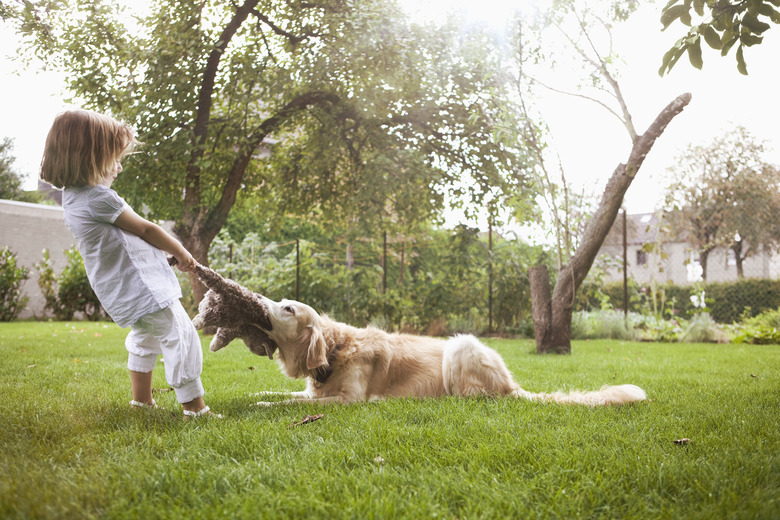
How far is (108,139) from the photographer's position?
2908 millimetres

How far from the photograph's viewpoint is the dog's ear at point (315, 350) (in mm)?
3396

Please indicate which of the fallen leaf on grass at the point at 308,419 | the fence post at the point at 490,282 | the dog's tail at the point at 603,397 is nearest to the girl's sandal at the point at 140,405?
the fallen leaf on grass at the point at 308,419

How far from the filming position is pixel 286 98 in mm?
8609

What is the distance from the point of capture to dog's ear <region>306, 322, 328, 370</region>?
3.40m

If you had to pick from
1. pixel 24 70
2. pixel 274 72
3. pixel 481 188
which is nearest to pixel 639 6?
pixel 481 188

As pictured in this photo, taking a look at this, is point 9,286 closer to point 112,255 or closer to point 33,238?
point 33,238

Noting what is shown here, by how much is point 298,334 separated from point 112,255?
1.24 metres

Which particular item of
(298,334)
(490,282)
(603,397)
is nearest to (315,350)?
(298,334)

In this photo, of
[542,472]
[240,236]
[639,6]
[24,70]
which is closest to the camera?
[542,472]

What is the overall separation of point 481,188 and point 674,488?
294 inches

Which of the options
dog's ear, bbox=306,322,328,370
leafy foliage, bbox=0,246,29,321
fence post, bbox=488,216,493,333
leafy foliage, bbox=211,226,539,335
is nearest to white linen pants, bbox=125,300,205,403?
dog's ear, bbox=306,322,328,370

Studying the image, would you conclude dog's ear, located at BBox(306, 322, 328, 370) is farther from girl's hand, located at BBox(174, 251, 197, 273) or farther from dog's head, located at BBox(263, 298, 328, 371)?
girl's hand, located at BBox(174, 251, 197, 273)

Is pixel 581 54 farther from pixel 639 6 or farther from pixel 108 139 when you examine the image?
pixel 108 139

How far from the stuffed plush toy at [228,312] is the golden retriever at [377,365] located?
7 cm
